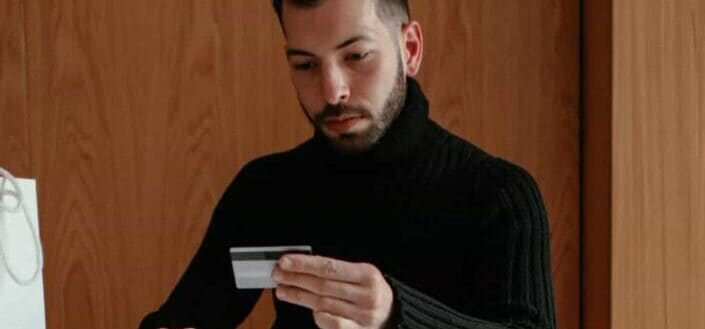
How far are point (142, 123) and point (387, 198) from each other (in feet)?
1.15

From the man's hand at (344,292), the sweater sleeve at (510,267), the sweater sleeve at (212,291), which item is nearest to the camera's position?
the man's hand at (344,292)

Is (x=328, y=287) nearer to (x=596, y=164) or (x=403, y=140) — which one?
(x=403, y=140)

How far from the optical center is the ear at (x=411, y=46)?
0.89 meters

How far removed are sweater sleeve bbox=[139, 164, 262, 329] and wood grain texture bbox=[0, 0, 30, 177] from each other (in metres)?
0.26

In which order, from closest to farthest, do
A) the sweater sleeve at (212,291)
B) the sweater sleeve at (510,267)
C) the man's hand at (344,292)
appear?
the man's hand at (344,292)
the sweater sleeve at (510,267)
the sweater sleeve at (212,291)

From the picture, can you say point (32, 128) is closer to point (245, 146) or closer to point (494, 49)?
point (245, 146)

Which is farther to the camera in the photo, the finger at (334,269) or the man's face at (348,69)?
the man's face at (348,69)

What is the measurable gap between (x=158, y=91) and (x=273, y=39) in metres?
0.16

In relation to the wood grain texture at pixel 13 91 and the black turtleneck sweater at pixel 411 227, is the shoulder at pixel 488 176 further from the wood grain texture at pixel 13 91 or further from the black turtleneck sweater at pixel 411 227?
the wood grain texture at pixel 13 91

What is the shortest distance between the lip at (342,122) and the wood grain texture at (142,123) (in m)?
0.15

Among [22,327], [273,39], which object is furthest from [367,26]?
[22,327]

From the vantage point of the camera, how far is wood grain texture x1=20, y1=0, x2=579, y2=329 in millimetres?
995
